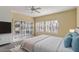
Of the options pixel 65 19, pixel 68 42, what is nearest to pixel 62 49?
pixel 68 42

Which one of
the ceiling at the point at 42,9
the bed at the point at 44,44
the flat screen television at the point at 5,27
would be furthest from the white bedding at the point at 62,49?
the flat screen television at the point at 5,27

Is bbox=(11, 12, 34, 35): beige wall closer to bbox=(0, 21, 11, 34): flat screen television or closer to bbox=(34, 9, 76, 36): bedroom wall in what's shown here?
bbox=(0, 21, 11, 34): flat screen television

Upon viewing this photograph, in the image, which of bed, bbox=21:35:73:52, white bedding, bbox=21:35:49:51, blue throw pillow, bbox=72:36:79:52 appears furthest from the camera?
white bedding, bbox=21:35:49:51

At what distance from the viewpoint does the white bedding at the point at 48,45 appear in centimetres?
160

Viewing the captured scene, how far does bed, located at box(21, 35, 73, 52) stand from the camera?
5.20 feet

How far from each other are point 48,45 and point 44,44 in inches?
3.0

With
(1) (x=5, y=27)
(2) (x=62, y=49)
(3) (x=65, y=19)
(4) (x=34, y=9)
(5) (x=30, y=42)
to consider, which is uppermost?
(4) (x=34, y=9)

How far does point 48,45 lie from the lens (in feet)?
5.32

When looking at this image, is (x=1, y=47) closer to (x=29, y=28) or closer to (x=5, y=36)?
(x=5, y=36)

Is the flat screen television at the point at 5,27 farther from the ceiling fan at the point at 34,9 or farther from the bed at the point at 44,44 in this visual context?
the ceiling fan at the point at 34,9

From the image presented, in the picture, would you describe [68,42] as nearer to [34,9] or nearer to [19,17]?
[34,9]

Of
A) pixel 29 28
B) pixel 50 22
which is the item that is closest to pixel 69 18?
pixel 50 22

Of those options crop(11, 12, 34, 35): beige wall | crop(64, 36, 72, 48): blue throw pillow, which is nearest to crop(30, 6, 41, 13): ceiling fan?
crop(11, 12, 34, 35): beige wall

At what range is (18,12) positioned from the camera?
1.62 meters
